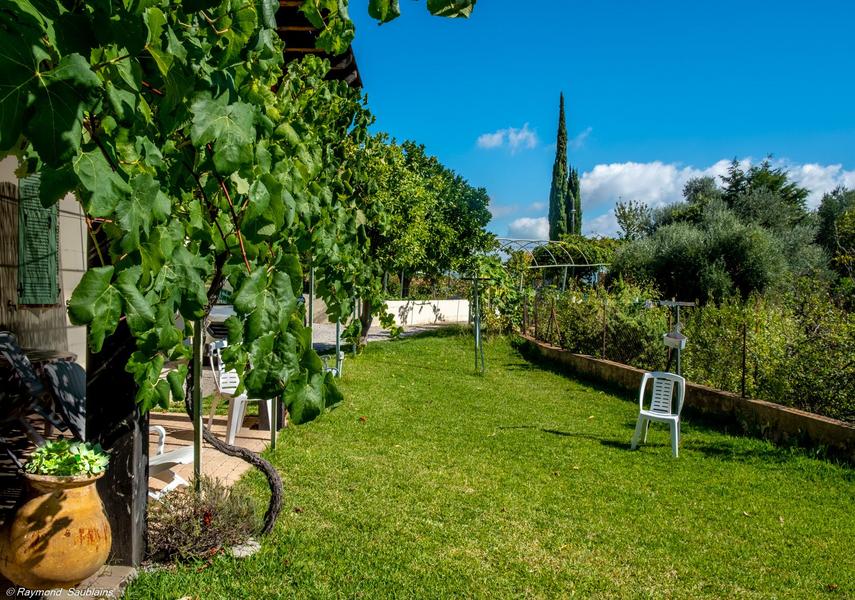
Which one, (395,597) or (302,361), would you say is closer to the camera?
(302,361)

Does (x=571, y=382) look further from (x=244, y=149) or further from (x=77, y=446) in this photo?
(x=244, y=149)

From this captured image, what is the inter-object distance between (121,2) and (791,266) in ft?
74.7

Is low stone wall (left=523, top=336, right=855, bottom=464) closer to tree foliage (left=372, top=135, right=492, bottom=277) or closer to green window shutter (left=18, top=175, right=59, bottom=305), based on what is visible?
tree foliage (left=372, top=135, right=492, bottom=277)

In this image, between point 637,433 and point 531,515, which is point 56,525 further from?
point 637,433

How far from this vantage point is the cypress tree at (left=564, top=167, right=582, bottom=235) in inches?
1624

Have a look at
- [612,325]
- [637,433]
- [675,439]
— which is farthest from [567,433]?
[612,325]

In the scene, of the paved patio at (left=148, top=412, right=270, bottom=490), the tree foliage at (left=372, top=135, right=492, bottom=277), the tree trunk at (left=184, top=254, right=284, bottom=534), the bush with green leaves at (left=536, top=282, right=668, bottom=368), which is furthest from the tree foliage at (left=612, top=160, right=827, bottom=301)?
the tree trunk at (left=184, top=254, right=284, bottom=534)

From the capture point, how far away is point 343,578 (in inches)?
132

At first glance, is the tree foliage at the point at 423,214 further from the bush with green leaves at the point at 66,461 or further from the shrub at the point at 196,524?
the bush with green leaves at the point at 66,461

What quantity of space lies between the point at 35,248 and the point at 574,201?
39331 mm

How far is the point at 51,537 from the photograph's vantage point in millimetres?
2545

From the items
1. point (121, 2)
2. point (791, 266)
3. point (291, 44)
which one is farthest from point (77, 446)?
point (791, 266)

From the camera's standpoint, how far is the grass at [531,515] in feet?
11.2

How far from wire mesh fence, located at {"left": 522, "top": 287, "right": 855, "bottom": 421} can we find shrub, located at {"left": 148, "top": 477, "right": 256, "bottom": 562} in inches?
217
